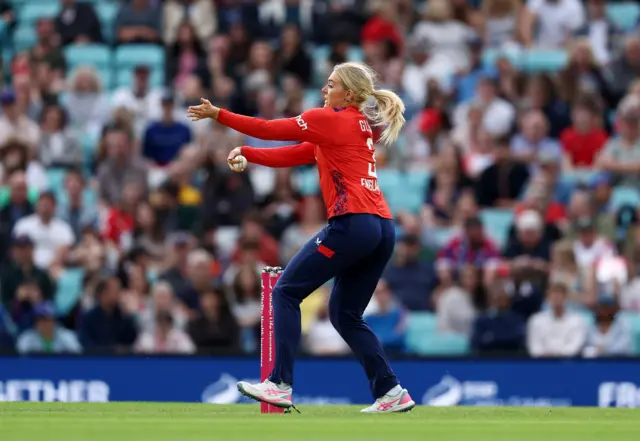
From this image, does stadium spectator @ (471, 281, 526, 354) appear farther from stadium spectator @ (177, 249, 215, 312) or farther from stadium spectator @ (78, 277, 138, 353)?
stadium spectator @ (78, 277, 138, 353)

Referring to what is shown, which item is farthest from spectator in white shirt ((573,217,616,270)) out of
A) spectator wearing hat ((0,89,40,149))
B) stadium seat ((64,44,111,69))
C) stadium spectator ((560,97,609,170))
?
stadium seat ((64,44,111,69))

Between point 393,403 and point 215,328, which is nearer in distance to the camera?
point 393,403

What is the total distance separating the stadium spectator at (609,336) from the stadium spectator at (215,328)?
3.51 m

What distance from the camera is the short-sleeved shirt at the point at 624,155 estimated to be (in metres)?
17.5

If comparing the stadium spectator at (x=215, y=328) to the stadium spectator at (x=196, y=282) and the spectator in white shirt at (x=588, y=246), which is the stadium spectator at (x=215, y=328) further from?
the spectator in white shirt at (x=588, y=246)

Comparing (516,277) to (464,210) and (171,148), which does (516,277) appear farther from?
(171,148)

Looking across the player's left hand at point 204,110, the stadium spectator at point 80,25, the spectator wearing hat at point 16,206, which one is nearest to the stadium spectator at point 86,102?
the stadium spectator at point 80,25

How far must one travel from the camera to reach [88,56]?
66.6ft

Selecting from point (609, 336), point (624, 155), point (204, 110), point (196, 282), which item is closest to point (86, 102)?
point (196, 282)

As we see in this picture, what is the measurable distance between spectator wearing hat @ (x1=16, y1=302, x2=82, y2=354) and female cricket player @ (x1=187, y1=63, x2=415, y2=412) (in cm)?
613

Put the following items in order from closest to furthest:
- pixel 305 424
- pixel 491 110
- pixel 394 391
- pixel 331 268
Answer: pixel 305 424 < pixel 331 268 < pixel 394 391 < pixel 491 110

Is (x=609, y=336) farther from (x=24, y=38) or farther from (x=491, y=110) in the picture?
(x=24, y=38)

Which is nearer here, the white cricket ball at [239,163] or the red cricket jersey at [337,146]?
the red cricket jersey at [337,146]

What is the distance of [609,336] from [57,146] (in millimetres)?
7348
